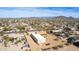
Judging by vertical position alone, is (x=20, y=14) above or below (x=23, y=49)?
above

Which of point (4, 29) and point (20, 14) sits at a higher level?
point (20, 14)
